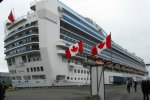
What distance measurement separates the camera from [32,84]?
5116 centimetres

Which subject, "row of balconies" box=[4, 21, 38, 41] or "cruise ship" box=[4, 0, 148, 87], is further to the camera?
"row of balconies" box=[4, 21, 38, 41]

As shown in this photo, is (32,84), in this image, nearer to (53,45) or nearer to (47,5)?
(53,45)

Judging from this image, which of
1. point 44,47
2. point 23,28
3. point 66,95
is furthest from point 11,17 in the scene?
point 66,95

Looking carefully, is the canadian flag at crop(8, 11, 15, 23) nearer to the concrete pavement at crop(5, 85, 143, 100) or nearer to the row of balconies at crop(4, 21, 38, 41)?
the row of balconies at crop(4, 21, 38, 41)

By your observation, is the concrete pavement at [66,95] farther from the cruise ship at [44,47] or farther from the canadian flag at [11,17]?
the canadian flag at [11,17]

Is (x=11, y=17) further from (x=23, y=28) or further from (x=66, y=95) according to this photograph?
(x=66, y=95)

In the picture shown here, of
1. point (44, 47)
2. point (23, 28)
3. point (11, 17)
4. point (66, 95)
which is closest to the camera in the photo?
point (66, 95)

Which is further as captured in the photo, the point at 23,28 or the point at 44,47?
the point at 23,28

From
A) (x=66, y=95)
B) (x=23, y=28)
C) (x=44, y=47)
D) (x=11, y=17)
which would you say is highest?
(x=11, y=17)

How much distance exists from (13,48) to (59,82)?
45.4 feet

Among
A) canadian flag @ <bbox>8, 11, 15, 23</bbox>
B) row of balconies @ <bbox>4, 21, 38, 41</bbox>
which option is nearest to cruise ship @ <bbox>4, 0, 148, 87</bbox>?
row of balconies @ <bbox>4, 21, 38, 41</bbox>

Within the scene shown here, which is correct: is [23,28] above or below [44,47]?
above

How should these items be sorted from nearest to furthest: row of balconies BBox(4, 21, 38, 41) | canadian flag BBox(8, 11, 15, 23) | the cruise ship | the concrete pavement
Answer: the concrete pavement
the cruise ship
row of balconies BBox(4, 21, 38, 41)
canadian flag BBox(8, 11, 15, 23)

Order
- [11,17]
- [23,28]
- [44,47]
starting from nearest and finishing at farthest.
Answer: [44,47]
[23,28]
[11,17]
